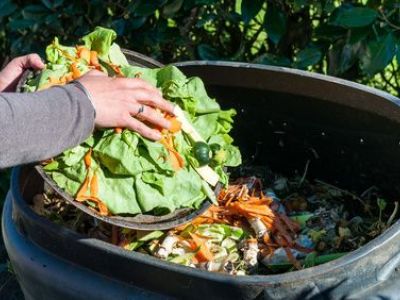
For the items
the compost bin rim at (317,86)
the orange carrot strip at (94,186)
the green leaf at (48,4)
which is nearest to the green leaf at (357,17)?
the compost bin rim at (317,86)

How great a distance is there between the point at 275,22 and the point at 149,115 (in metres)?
1.17

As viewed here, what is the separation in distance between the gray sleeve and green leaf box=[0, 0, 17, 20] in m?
1.74

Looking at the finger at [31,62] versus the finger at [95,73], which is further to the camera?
the finger at [31,62]

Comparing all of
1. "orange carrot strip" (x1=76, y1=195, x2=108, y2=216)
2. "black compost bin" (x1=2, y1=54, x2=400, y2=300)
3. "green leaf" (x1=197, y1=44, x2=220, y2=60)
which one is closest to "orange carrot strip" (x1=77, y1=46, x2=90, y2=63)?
"black compost bin" (x1=2, y1=54, x2=400, y2=300)

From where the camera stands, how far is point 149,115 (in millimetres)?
1939

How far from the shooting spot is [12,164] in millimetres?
1767

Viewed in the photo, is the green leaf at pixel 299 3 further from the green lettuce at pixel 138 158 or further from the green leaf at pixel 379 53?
the green lettuce at pixel 138 158

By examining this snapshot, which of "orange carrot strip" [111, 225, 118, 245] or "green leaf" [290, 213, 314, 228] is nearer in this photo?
"orange carrot strip" [111, 225, 118, 245]

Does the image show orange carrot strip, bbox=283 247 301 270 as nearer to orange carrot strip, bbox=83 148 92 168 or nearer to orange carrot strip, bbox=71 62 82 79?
orange carrot strip, bbox=83 148 92 168

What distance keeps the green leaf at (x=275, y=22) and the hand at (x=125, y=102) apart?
3.57ft

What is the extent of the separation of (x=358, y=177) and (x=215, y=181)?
56cm

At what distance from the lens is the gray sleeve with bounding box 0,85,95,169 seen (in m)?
1.73

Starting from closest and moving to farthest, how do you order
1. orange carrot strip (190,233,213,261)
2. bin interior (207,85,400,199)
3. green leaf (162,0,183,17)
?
orange carrot strip (190,233,213,261), bin interior (207,85,400,199), green leaf (162,0,183,17)

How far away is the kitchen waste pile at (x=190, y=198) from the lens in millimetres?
2004
